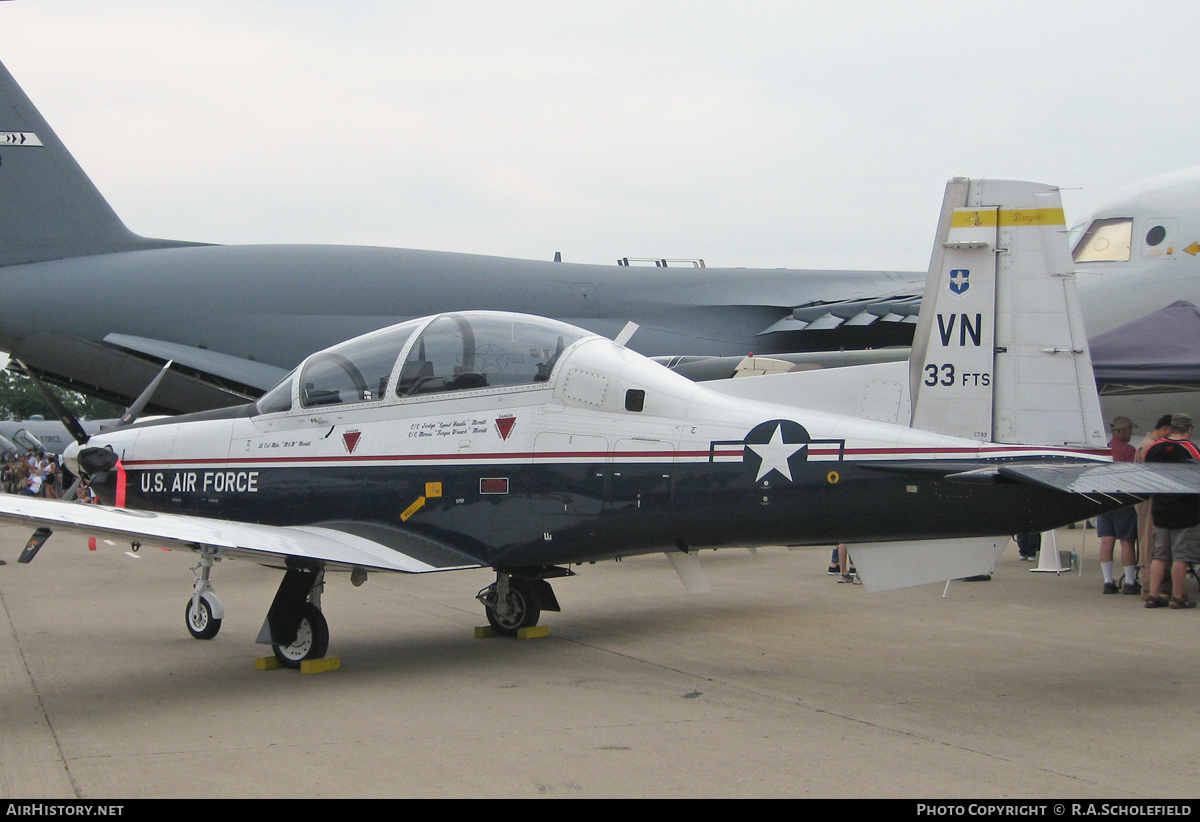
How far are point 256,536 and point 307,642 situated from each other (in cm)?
84

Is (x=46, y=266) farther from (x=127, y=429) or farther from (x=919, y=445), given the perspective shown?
(x=919, y=445)

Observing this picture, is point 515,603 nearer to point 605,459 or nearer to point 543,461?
point 543,461

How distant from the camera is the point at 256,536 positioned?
662 cm

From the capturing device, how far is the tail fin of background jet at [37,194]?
1652 centimetres

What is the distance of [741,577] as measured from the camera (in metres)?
12.0

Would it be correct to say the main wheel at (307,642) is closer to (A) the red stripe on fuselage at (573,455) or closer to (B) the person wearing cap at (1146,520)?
(A) the red stripe on fuselage at (573,455)

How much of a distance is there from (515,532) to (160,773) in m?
2.78

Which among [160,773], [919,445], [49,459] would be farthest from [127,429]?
[49,459]

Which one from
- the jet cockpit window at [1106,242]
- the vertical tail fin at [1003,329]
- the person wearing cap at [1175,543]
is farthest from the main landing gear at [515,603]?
the jet cockpit window at [1106,242]

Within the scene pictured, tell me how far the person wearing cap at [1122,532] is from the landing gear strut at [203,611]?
317 inches

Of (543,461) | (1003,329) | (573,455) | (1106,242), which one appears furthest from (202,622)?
(1106,242)

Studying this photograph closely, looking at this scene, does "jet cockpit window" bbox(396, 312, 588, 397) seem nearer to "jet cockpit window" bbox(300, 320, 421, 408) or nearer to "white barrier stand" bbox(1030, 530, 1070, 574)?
"jet cockpit window" bbox(300, 320, 421, 408)

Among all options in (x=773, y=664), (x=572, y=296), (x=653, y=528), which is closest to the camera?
(x=653, y=528)

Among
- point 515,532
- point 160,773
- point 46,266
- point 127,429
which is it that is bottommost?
point 160,773
